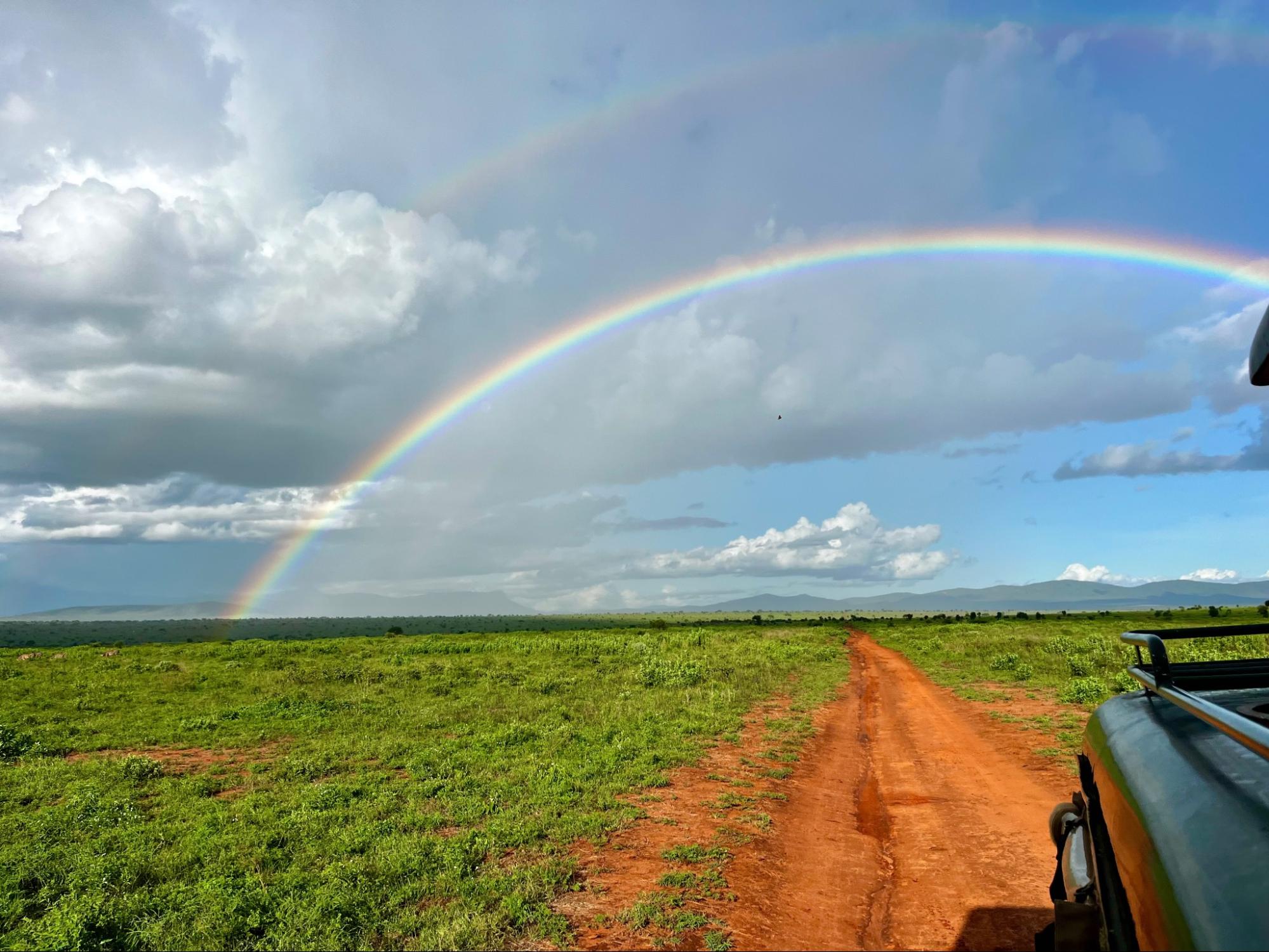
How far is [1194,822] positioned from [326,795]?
39.0 feet

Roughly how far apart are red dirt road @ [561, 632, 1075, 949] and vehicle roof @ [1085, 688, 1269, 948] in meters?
3.50

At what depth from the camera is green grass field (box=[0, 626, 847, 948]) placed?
711 centimetres

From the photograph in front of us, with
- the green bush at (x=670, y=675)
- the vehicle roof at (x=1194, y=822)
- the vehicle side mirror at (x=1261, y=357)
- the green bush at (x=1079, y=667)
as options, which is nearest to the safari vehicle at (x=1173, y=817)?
the vehicle roof at (x=1194, y=822)

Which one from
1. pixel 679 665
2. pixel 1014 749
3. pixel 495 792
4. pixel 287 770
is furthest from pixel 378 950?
pixel 679 665

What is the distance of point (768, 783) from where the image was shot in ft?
38.6

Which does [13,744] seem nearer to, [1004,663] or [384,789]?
[384,789]

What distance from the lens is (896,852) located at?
28.1 ft

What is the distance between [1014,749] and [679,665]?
14511mm

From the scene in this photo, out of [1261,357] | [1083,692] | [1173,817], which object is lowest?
[1083,692]

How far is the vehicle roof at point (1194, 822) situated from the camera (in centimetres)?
232

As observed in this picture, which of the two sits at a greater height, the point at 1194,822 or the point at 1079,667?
the point at 1194,822

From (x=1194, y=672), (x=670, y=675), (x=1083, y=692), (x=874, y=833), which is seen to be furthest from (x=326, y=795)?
(x=1083, y=692)

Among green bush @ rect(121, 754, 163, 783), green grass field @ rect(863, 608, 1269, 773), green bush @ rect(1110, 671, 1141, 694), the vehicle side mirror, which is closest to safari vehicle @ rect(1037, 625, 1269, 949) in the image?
the vehicle side mirror

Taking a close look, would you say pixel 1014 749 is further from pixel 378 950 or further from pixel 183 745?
pixel 183 745
